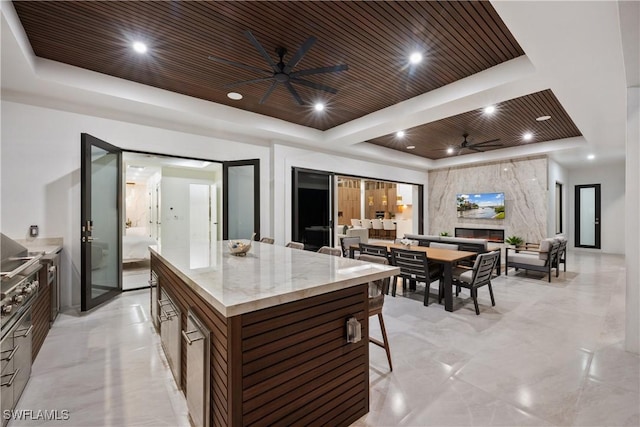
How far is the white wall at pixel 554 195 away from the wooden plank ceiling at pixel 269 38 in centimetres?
554

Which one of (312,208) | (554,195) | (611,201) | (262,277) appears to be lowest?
(262,277)

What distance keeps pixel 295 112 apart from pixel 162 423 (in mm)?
4402

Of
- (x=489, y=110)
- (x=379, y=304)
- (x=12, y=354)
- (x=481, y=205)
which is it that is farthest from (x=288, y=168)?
(x=481, y=205)

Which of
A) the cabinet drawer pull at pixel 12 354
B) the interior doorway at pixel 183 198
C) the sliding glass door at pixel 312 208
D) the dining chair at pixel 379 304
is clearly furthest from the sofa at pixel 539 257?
the cabinet drawer pull at pixel 12 354

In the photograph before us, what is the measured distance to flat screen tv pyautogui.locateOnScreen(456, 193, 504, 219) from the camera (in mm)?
7758

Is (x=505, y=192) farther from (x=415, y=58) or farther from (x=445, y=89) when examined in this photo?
(x=415, y=58)

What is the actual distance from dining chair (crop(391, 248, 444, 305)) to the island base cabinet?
7.90 ft

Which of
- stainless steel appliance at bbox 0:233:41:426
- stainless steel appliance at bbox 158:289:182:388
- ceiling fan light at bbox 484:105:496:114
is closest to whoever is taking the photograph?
stainless steel appliance at bbox 0:233:41:426

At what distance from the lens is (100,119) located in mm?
3916

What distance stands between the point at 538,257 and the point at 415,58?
14.7 feet

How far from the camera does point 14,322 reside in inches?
69.4

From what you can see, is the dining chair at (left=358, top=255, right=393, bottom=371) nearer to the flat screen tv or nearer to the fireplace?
the fireplace

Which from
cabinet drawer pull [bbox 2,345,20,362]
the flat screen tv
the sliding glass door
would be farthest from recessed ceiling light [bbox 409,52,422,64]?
the flat screen tv

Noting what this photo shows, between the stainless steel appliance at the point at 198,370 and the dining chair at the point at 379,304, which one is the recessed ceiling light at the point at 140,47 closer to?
the stainless steel appliance at the point at 198,370
